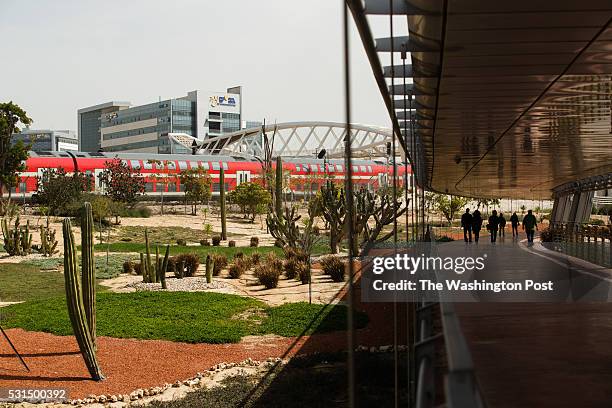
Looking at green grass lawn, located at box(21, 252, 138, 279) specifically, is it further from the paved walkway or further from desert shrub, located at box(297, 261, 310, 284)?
the paved walkway

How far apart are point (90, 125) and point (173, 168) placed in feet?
383

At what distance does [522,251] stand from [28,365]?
15827mm

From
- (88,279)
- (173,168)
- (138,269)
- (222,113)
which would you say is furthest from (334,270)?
(222,113)

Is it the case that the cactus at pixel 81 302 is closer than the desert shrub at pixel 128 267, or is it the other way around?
the cactus at pixel 81 302

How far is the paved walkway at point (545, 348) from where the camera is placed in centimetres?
552

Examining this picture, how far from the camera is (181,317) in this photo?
1831 cm

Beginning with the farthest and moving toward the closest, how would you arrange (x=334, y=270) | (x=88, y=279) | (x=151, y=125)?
(x=151, y=125) → (x=334, y=270) → (x=88, y=279)

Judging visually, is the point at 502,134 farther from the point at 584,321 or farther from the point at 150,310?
the point at 150,310

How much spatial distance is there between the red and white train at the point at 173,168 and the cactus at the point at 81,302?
43994 mm

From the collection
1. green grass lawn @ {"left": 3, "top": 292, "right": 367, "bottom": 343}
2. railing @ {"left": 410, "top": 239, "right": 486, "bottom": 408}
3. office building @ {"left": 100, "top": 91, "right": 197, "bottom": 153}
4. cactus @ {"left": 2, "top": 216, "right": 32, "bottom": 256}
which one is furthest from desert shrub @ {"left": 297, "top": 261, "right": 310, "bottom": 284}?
office building @ {"left": 100, "top": 91, "right": 197, "bottom": 153}

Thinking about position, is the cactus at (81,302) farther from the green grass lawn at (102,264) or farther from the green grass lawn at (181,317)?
the green grass lawn at (102,264)

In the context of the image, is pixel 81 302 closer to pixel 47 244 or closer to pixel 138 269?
pixel 138 269

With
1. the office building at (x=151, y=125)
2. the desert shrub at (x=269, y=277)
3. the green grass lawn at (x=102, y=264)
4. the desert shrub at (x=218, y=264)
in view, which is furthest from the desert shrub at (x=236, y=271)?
the office building at (x=151, y=125)

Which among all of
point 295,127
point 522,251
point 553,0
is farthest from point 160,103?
point 553,0
